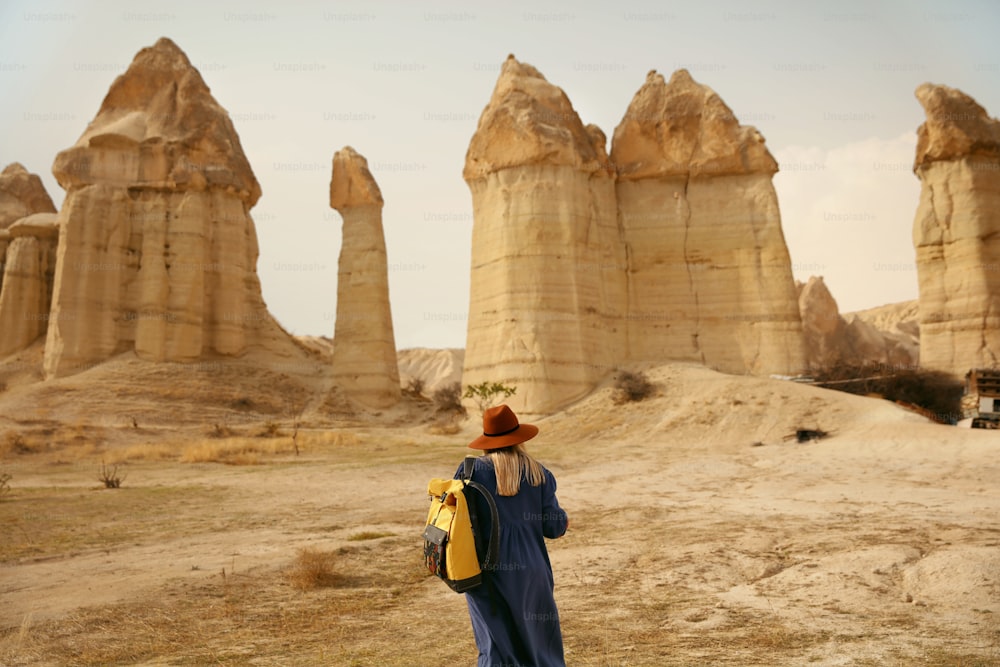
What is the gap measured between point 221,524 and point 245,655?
5704mm

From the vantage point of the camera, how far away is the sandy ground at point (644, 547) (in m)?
5.46

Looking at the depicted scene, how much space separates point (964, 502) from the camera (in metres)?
10.5

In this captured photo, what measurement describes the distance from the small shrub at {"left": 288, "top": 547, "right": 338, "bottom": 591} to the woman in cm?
376

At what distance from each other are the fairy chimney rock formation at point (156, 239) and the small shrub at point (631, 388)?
17.4 m

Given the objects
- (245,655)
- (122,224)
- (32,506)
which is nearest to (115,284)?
(122,224)

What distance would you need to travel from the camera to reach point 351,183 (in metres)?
34.2

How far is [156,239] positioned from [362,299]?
8.42 metres

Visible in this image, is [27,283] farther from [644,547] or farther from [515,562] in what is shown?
[515,562]

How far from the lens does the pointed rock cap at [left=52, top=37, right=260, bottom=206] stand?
110 feet

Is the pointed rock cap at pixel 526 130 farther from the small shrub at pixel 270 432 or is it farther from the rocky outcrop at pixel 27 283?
the rocky outcrop at pixel 27 283

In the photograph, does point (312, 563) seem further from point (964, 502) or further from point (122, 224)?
point (122, 224)

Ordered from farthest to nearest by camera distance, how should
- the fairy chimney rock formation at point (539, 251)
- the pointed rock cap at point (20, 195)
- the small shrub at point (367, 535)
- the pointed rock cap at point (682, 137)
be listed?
the pointed rock cap at point (20, 195)
the pointed rock cap at point (682, 137)
the fairy chimney rock formation at point (539, 251)
the small shrub at point (367, 535)

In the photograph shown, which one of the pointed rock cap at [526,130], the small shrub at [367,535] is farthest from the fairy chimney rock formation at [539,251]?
the small shrub at [367,535]

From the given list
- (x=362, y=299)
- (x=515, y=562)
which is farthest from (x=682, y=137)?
(x=515, y=562)
